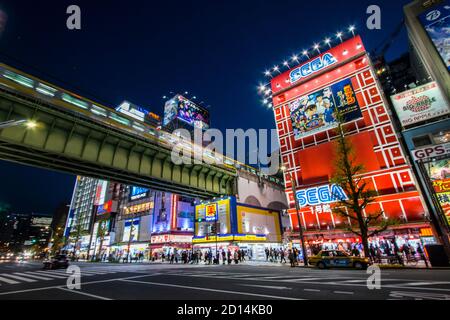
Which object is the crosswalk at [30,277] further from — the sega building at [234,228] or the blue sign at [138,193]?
A: the blue sign at [138,193]

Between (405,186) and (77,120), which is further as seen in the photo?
(405,186)

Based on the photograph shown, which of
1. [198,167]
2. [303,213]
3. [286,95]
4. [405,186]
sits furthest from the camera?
[286,95]

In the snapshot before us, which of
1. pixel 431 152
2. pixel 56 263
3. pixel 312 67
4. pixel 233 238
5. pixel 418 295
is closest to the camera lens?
pixel 418 295

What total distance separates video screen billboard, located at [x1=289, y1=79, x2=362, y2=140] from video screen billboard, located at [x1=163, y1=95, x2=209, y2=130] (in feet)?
115

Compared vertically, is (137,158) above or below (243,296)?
above

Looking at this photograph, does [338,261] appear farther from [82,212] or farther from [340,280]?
[82,212]

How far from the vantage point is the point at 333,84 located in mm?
33406

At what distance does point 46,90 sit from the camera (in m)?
15.8

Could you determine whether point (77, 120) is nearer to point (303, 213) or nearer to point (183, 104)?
point (303, 213)

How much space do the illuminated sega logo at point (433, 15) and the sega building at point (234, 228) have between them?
35.7m

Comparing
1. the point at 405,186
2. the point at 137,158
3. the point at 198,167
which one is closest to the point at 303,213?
the point at 405,186

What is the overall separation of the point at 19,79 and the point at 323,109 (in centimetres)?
3369

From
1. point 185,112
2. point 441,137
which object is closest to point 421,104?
point 441,137
